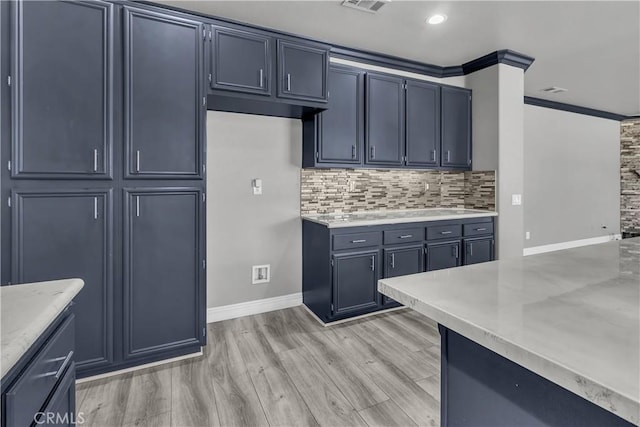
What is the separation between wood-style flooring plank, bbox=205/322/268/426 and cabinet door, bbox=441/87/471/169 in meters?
3.01

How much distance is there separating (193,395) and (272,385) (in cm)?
47

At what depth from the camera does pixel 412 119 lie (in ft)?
12.2

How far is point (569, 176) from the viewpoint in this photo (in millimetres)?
5863

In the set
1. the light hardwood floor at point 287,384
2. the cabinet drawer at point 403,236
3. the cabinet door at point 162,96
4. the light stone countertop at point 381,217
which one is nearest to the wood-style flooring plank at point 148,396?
the light hardwood floor at point 287,384

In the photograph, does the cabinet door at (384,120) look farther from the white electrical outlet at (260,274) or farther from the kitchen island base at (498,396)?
the kitchen island base at (498,396)

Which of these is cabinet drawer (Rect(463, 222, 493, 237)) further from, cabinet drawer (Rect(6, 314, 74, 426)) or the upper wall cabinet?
cabinet drawer (Rect(6, 314, 74, 426))

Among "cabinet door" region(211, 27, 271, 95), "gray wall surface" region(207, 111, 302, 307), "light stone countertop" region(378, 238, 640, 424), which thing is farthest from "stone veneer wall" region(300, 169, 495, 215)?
"light stone countertop" region(378, 238, 640, 424)

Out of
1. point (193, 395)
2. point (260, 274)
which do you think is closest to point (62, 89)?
point (193, 395)

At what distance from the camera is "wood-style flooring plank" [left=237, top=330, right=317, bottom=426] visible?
1811 millimetres

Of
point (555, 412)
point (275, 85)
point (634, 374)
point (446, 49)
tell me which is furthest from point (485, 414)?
point (446, 49)

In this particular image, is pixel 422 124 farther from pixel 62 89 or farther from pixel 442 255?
pixel 62 89

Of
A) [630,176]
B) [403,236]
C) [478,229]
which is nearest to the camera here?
[403,236]

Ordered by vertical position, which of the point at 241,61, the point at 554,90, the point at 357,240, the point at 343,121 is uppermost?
the point at 554,90

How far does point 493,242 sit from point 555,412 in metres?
3.40
